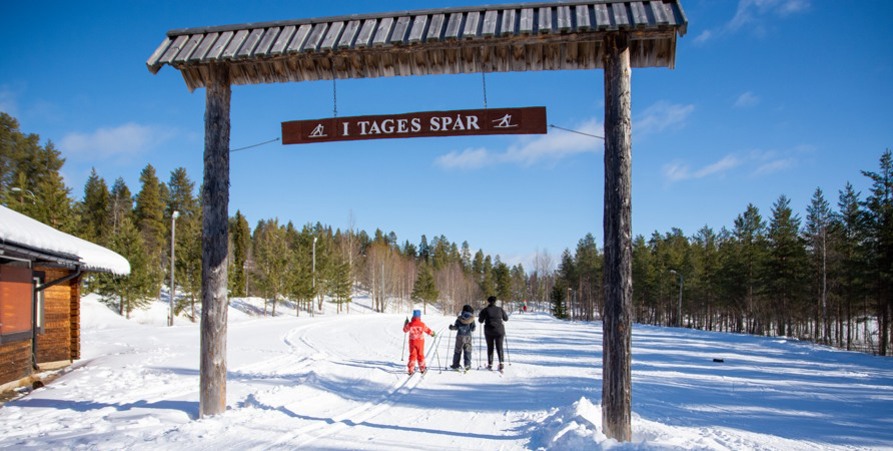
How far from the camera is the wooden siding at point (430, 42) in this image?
6453 mm

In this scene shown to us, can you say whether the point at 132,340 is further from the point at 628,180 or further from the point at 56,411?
the point at 628,180

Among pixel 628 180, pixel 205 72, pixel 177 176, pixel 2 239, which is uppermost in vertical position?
pixel 177 176

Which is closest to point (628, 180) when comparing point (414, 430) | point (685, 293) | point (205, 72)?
point (414, 430)

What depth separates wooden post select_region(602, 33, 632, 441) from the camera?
240 inches

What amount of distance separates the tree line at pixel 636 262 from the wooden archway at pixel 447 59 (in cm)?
1336

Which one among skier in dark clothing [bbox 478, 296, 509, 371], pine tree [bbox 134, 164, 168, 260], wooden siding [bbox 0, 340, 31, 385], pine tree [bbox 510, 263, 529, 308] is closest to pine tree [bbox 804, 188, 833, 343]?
skier in dark clothing [bbox 478, 296, 509, 371]

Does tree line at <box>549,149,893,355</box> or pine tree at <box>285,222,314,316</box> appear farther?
pine tree at <box>285,222,314,316</box>

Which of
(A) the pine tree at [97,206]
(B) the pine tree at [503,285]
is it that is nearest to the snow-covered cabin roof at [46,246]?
(A) the pine tree at [97,206]

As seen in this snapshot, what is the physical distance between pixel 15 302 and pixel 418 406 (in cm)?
920

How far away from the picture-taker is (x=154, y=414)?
7.21m

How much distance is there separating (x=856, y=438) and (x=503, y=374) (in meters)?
6.43

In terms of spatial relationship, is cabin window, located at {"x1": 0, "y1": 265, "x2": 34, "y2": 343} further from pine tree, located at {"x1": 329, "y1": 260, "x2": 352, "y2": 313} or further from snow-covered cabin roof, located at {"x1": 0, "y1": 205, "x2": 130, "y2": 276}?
pine tree, located at {"x1": 329, "y1": 260, "x2": 352, "y2": 313}

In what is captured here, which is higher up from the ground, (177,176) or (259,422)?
(177,176)

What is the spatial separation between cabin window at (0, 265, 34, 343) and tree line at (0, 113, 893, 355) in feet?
30.0
